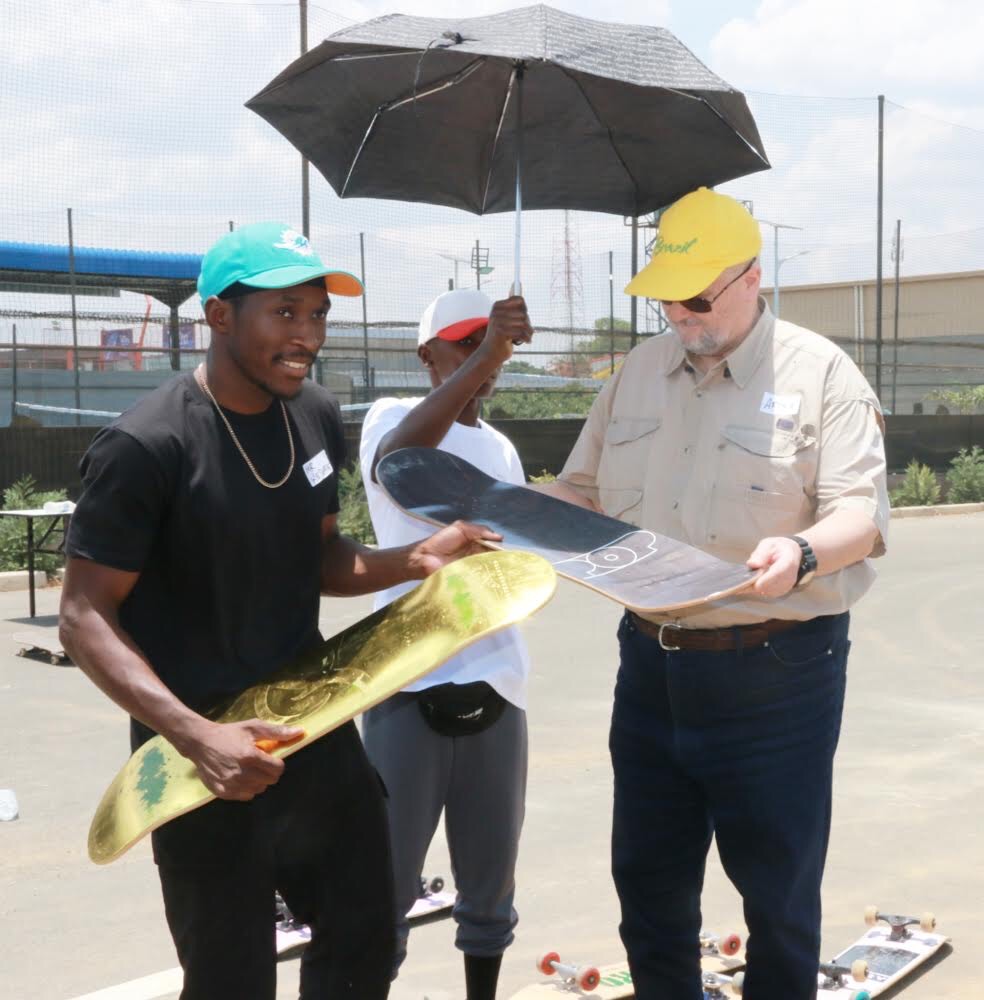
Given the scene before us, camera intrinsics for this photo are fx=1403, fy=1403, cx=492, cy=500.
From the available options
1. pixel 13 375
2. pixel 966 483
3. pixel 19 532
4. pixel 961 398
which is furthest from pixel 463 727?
pixel 961 398

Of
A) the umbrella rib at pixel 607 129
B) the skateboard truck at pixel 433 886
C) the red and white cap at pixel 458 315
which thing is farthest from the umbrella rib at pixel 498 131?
the skateboard truck at pixel 433 886

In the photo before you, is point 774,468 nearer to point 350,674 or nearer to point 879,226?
point 350,674

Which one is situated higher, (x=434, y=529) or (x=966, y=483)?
(x=434, y=529)

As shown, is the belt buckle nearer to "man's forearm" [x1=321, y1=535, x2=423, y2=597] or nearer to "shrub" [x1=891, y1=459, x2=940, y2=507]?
"man's forearm" [x1=321, y1=535, x2=423, y2=597]

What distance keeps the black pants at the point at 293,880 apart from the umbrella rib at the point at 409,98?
182 centimetres

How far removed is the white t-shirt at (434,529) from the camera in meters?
3.22

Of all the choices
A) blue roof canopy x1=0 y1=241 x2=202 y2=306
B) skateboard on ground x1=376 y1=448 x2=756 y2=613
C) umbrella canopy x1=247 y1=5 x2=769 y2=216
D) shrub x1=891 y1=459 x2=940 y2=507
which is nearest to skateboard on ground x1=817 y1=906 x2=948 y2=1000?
skateboard on ground x1=376 y1=448 x2=756 y2=613

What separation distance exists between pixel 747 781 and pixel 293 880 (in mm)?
961

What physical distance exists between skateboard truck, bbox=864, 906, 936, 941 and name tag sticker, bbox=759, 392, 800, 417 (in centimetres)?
193

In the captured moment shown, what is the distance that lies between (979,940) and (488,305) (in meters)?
2.44

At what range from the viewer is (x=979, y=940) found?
4.20 m

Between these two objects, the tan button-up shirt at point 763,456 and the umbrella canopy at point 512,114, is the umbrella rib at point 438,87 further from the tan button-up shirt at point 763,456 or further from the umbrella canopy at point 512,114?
the tan button-up shirt at point 763,456

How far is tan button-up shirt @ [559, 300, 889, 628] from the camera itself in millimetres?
2869

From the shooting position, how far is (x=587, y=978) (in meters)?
3.70
